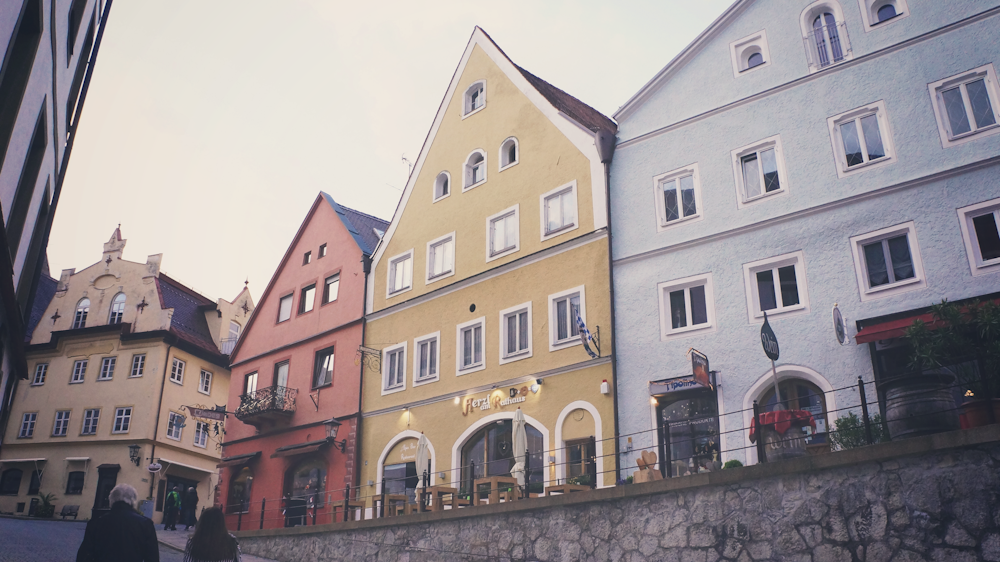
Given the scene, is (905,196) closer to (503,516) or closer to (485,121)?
(503,516)

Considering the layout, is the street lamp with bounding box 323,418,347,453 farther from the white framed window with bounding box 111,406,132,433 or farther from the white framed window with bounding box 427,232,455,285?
the white framed window with bounding box 111,406,132,433

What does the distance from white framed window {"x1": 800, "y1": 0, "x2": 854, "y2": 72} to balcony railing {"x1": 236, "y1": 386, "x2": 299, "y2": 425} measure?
68.6 feet

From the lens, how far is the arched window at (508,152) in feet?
88.5

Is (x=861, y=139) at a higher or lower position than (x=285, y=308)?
lower

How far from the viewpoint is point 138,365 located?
43.5 meters

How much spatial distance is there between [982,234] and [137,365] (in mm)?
38787

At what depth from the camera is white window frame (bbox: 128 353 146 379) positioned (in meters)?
43.2

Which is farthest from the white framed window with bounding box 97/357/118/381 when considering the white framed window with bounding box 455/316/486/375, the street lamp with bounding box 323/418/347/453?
the white framed window with bounding box 455/316/486/375

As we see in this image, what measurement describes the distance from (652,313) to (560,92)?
1281 centimetres

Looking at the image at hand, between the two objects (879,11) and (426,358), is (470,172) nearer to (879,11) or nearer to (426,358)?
(426,358)

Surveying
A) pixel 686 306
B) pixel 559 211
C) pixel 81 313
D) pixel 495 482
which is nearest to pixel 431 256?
pixel 559 211

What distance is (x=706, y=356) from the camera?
65.3 ft

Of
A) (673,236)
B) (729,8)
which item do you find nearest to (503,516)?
(673,236)

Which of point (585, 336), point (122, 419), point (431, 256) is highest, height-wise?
point (431, 256)
